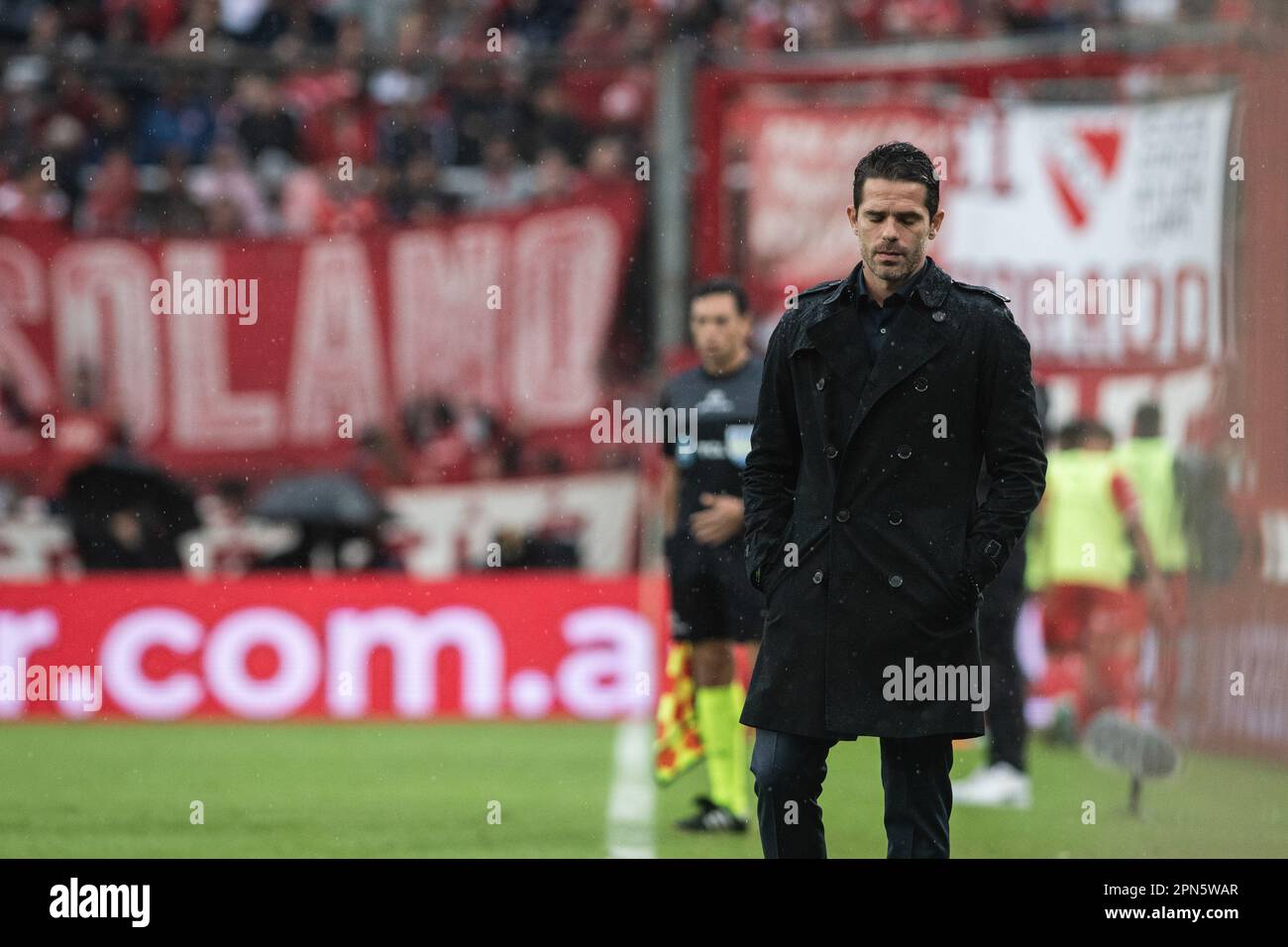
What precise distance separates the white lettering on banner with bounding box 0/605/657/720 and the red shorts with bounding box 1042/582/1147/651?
2.47 metres

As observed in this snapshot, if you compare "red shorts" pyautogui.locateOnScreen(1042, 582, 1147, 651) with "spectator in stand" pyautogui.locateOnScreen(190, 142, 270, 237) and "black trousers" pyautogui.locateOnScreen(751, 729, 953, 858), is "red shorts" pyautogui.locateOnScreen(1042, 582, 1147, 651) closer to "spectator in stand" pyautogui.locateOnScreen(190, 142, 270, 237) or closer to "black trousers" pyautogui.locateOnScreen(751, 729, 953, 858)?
"spectator in stand" pyautogui.locateOnScreen(190, 142, 270, 237)

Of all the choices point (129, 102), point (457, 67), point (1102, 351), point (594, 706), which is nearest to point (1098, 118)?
point (1102, 351)

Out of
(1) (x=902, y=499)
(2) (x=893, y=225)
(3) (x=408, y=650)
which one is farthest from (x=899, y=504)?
(3) (x=408, y=650)

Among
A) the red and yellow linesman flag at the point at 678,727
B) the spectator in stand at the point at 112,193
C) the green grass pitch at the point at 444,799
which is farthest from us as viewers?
the spectator in stand at the point at 112,193

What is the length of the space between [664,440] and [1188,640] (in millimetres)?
3710

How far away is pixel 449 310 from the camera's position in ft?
45.4

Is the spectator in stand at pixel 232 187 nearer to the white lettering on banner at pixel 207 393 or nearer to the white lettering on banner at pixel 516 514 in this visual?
the white lettering on banner at pixel 207 393

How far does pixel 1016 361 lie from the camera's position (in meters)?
5.53

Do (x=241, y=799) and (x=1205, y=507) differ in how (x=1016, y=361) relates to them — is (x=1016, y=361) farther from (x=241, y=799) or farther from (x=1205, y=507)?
(x=1205, y=507)

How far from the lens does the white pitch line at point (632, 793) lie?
28.0 ft

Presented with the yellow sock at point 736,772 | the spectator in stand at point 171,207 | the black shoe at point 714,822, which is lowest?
the black shoe at point 714,822

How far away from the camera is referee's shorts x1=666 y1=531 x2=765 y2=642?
29.1ft

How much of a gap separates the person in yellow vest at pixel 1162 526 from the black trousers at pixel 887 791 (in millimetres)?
6184

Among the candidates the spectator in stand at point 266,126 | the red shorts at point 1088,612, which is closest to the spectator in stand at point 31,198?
the spectator in stand at point 266,126
